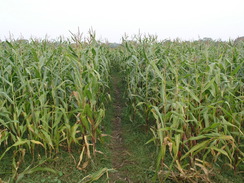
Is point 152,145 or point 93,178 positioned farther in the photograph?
point 152,145

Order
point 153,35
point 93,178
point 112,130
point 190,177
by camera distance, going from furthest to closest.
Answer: point 153,35 → point 112,130 → point 93,178 → point 190,177

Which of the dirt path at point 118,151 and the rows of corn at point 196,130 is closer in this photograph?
the rows of corn at point 196,130

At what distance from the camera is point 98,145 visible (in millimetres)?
2791

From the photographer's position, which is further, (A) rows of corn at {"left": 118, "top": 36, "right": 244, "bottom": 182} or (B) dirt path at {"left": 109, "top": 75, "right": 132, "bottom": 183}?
(B) dirt path at {"left": 109, "top": 75, "right": 132, "bottom": 183}

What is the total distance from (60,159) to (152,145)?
1070mm

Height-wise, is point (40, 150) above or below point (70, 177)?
above

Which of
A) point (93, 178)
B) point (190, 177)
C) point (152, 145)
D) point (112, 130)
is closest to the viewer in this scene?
point (190, 177)

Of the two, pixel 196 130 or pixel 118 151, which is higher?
pixel 196 130

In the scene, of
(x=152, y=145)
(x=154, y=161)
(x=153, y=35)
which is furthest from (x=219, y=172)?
(x=153, y=35)

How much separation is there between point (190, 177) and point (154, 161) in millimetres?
507

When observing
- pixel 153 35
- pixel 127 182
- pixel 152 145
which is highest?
pixel 153 35

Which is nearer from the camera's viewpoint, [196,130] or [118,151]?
[196,130]

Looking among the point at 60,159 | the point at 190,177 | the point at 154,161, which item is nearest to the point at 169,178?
the point at 190,177

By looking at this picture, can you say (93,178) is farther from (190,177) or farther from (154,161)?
(190,177)
